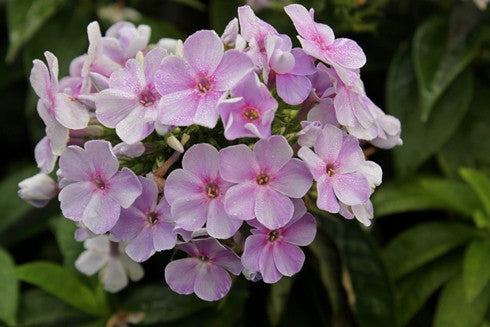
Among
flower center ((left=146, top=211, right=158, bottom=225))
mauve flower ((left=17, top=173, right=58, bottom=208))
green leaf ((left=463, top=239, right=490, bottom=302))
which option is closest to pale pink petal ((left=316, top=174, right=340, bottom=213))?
flower center ((left=146, top=211, right=158, bottom=225))

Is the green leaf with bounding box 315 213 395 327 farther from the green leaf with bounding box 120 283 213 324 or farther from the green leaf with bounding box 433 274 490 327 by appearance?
the green leaf with bounding box 120 283 213 324

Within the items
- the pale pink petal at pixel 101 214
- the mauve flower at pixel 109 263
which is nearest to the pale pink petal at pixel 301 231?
the pale pink petal at pixel 101 214

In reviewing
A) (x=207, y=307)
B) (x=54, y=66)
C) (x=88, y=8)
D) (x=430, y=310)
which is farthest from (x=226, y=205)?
(x=88, y=8)

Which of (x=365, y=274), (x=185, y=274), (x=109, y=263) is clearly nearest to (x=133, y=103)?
(x=185, y=274)

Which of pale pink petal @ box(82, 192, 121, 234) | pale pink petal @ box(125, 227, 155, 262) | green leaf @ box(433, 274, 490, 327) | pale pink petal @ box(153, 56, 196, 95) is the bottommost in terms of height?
green leaf @ box(433, 274, 490, 327)

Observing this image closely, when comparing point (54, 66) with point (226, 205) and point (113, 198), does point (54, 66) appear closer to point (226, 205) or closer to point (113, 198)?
point (113, 198)
